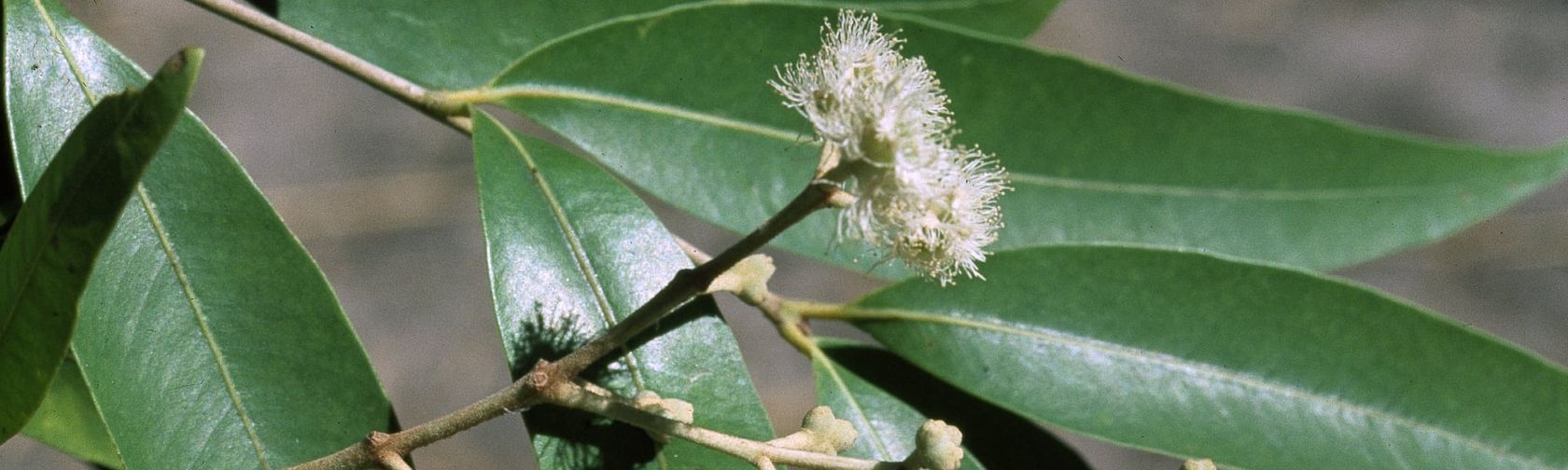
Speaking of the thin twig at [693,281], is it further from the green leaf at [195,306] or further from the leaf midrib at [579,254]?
the green leaf at [195,306]

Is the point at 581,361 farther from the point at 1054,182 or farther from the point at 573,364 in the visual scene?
the point at 1054,182

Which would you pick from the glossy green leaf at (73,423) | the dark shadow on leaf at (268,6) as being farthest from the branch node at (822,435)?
the glossy green leaf at (73,423)

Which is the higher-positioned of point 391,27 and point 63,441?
point 391,27

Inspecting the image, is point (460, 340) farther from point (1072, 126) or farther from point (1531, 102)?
point (1531, 102)

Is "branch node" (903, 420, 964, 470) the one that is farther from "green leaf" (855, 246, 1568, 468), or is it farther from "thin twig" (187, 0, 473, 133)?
"thin twig" (187, 0, 473, 133)

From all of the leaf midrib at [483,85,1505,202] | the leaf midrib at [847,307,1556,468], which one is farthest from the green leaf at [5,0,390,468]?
the leaf midrib at [847,307,1556,468]

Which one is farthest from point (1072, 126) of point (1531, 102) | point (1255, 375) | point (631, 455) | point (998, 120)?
point (1531, 102)
